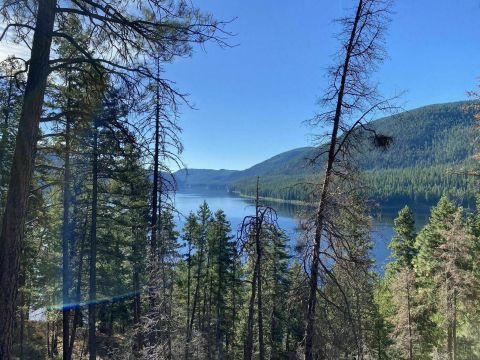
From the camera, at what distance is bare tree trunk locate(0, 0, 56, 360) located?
13.5 feet

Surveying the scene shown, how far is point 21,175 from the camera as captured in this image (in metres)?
4.26

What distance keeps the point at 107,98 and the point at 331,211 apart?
17.2 ft

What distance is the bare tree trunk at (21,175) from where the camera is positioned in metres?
4.11

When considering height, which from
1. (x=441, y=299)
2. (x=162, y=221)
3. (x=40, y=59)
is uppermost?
(x=40, y=59)

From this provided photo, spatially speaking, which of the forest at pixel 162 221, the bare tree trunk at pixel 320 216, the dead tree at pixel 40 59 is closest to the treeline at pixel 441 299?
the forest at pixel 162 221

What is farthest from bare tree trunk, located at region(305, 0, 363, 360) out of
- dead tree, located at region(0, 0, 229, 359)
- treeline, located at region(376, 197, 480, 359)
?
treeline, located at region(376, 197, 480, 359)

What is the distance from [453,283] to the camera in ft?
56.5

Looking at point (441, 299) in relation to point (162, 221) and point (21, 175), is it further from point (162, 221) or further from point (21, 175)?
point (21, 175)

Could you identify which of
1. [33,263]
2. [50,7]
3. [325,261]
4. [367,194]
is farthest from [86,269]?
[50,7]

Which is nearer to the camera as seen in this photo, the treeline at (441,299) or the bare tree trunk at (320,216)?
the bare tree trunk at (320,216)

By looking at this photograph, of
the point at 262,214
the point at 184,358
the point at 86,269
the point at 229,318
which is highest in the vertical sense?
the point at 262,214

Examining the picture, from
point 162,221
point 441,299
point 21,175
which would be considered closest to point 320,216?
point 21,175

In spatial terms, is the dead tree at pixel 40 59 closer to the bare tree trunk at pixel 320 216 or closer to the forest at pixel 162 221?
the forest at pixel 162 221

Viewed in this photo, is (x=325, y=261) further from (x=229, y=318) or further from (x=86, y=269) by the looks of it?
(x=229, y=318)
